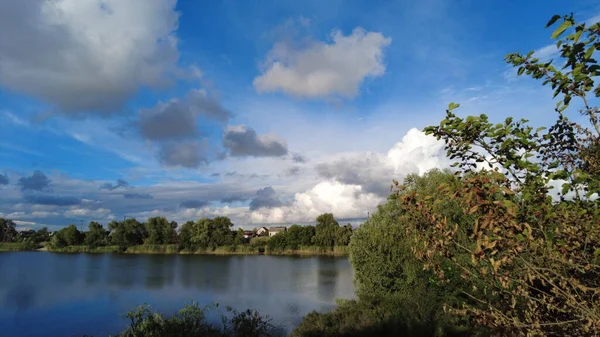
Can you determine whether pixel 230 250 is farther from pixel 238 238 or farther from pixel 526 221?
pixel 526 221

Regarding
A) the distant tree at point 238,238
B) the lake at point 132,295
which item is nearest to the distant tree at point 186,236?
the distant tree at point 238,238

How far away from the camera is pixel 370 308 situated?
14016 millimetres

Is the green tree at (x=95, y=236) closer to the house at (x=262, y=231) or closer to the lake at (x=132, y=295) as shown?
the lake at (x=132, y=295)

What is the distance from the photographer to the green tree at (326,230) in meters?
74.2

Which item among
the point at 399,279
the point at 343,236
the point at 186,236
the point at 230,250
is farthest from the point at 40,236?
the point at 399,279

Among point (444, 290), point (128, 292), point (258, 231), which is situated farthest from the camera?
point (258, 231)

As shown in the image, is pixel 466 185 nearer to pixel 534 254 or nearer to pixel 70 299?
pixel 534 254

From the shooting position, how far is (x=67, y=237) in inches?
3469

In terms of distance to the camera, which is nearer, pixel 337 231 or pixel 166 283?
pixel 166 283

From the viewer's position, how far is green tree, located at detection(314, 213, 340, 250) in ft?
243

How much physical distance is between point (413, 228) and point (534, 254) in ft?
2.10

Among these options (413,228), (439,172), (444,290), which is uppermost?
(439,172)

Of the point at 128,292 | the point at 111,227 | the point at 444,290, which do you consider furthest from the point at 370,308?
the point at 111,227

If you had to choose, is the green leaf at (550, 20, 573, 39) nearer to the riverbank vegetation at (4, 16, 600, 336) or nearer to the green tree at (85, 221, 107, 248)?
the riverbank vegetation at (4, 16, 600, 336)
